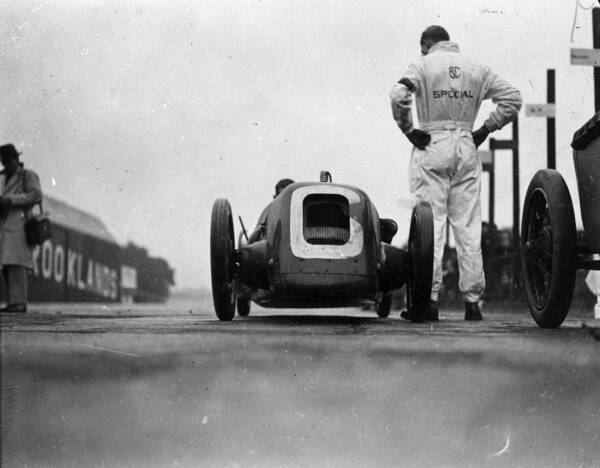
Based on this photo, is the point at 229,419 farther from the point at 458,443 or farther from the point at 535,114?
the point at 535,114

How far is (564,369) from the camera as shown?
10.4 feet

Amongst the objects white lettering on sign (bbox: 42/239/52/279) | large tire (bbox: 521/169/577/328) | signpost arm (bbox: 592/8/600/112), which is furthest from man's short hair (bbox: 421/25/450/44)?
white lettering on sign (bbox: 42/239/52/279)

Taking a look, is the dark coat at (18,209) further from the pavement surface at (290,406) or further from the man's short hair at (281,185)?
the pavement surface at (290,406)

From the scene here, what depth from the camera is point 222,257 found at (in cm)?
456

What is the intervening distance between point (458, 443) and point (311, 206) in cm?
199

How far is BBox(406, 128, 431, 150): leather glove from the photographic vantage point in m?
4.93

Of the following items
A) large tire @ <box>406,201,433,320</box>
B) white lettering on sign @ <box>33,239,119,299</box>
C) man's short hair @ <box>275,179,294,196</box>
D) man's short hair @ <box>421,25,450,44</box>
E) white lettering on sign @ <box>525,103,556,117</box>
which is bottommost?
white lettering on sign @ <box>33,239,119,299</box>

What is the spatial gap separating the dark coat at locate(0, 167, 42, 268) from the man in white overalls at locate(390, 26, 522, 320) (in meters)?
2.51

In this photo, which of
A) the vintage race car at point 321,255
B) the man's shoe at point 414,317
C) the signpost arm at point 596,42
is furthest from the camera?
the signpost arm at point 596,42

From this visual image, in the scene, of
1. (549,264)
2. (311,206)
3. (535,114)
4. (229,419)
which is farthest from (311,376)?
(535,114)

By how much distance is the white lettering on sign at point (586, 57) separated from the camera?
15.8ft

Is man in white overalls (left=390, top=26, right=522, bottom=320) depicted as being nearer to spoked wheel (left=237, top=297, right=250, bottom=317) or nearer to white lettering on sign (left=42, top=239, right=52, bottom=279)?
spoked wheel (left=237, top=297, right=250, bottom=317)

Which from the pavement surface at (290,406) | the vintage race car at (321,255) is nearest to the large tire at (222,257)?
the vintage race car at (321,255)

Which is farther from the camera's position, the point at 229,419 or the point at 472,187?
the point at 472,187
